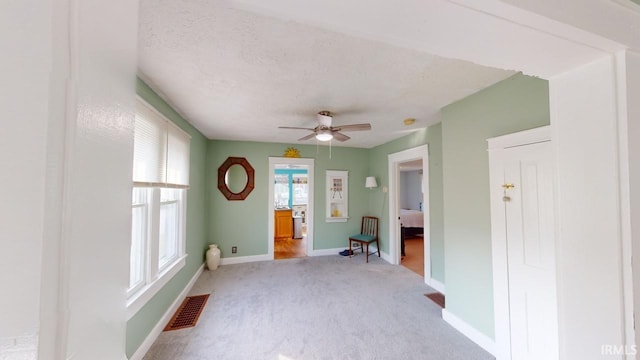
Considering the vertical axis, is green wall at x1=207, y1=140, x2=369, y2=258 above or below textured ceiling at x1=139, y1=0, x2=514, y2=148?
below

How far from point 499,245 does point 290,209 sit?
5.68m

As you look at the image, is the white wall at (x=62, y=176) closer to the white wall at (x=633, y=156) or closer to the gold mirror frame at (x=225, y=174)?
the white wall at (x=633, y=156)

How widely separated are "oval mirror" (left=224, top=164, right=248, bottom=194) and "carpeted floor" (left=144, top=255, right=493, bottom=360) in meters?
1.50

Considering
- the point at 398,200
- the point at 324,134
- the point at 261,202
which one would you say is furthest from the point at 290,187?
the point at 324,134

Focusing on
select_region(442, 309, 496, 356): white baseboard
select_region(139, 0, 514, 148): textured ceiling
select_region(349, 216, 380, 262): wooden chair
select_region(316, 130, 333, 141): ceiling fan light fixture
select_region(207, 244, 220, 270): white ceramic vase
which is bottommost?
select_region(442, 309, 496, 356): white baseboard

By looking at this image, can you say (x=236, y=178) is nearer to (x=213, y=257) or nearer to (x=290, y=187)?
(x=213, y=257)

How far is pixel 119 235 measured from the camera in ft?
1.04

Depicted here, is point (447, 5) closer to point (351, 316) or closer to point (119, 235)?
point (119, 235)

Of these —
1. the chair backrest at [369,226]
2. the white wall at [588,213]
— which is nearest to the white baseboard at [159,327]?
the white wall at [588,213]

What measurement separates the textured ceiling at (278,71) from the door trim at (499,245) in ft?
1.84

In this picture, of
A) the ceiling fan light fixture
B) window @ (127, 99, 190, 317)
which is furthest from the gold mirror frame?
the ceiling fan light fixture

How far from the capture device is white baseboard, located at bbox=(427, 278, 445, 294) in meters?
3.23

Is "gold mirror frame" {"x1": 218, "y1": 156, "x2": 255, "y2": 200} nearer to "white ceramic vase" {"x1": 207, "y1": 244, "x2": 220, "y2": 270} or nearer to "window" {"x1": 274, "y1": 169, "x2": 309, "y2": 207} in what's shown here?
"white ceramic vase" {"x1": 207, "y1": 244, "x2": 220, "y2": 270}

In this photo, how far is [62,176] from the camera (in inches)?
8.7
